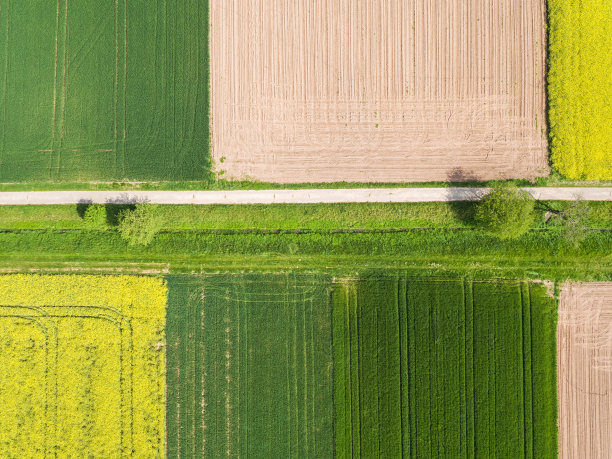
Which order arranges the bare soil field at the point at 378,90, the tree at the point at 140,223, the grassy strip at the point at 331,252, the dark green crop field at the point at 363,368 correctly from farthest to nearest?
the bare soil field at the point at 378,90
the grassy strip at the point at 331,252
the tree at the point at 140,223
the dark green crop field at the point at 363,368

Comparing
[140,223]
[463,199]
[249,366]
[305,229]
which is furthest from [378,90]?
[249,366]

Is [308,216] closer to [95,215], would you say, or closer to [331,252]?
[331,252]

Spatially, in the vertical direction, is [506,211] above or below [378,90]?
below

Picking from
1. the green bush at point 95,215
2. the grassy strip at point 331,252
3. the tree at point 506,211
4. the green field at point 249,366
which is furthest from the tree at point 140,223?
the tree at point 506,211

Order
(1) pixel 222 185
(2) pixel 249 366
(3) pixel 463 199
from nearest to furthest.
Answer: (2) pixel 249 366 → (3) pixel 463 199 → (1) pixel 222 185

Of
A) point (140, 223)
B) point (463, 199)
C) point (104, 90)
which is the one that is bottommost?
point (140, 223)

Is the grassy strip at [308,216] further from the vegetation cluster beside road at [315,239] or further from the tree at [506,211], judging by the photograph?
the tree at [506,211]

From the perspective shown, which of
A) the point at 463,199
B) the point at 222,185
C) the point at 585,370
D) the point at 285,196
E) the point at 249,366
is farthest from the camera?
the point at 222,185
